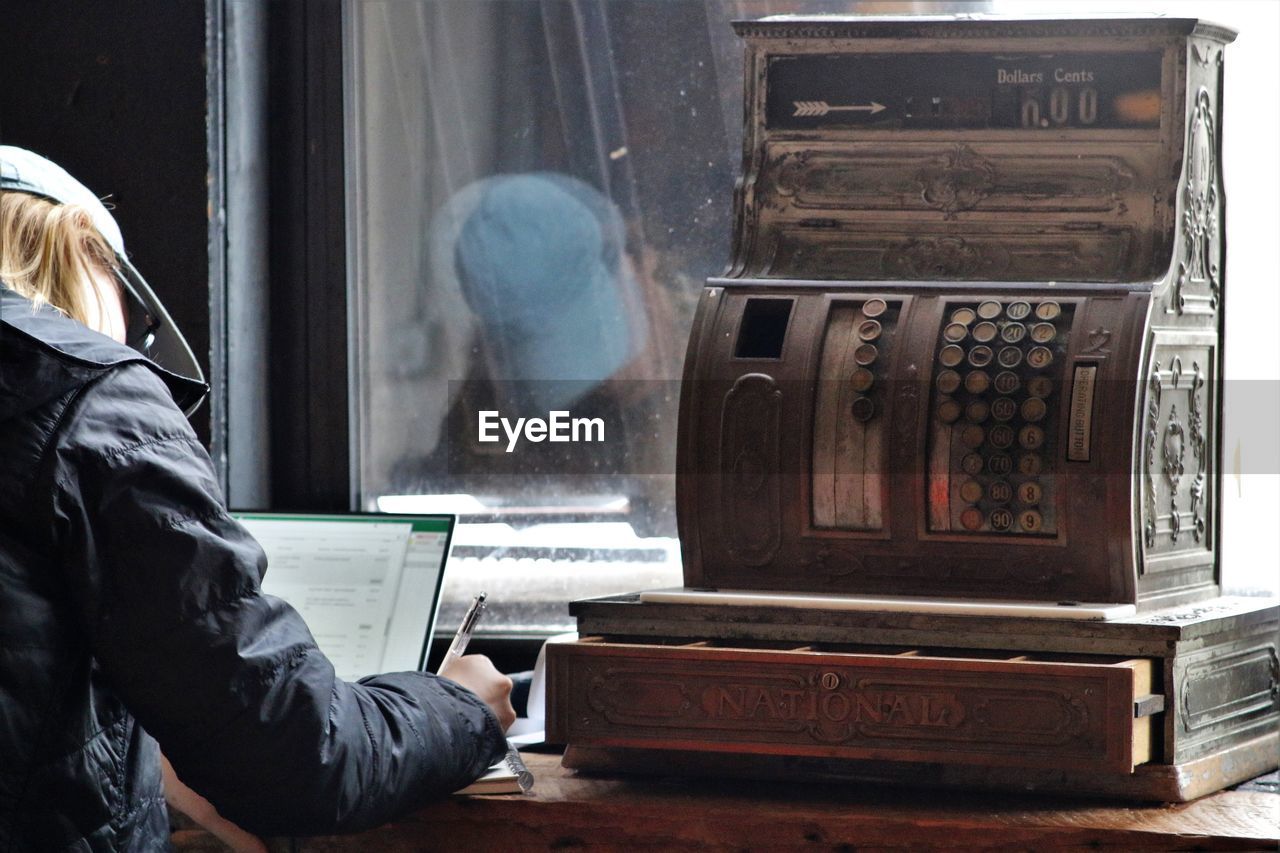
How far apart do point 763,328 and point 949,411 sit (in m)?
0.26

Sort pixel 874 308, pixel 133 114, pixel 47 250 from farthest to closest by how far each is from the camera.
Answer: pixel 133 114 < pixel 874 308 < pixel 47 250

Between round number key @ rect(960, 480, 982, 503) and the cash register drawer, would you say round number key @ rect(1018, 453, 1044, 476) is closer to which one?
round number key @ rect(960, 480, 982, 503)

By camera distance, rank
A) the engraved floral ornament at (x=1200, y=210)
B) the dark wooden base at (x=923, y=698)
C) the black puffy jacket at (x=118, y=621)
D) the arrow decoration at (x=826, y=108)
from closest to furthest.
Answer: the black puffy jacket at (x=118, y=621)
the dark wooden base at (x=923, y=698)
the engraved floral ornament at (x=1200, y=210)
the arrow decoration at (x=826, y=108)

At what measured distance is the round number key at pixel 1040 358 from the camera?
167cm

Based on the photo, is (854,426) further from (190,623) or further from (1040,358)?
(190,623)

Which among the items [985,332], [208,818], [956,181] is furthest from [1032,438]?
[208,818]

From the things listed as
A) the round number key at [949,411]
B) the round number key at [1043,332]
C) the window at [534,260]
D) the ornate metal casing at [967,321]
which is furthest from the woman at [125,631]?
the window at [534,260]

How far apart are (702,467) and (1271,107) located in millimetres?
944

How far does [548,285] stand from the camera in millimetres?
2363

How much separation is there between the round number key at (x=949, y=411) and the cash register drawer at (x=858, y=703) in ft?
0.81

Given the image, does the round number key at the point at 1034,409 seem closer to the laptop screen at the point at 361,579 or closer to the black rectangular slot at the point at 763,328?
the black rectangular slot at the point at 763,328

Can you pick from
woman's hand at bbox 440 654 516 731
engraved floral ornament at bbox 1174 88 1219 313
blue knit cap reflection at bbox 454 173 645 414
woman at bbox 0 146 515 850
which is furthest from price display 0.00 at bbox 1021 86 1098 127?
woman at bbox 0 146 515 850

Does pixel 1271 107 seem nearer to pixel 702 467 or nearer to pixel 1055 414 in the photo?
pixel 1055 414

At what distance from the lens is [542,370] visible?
236cm
